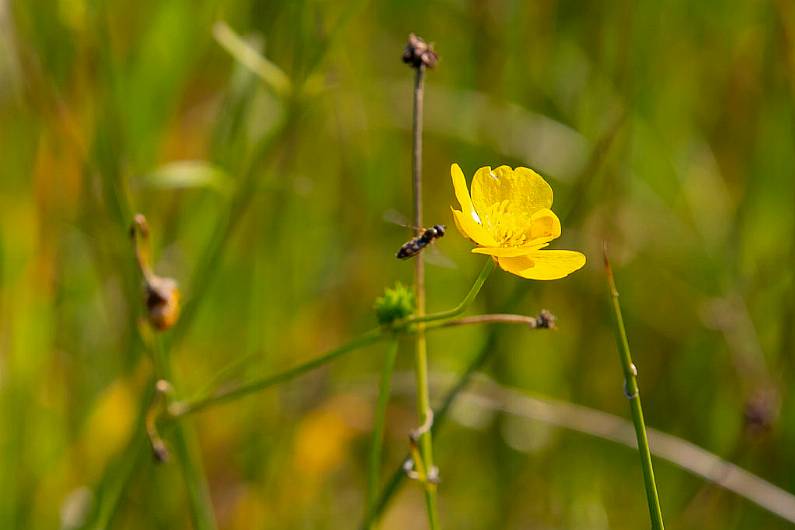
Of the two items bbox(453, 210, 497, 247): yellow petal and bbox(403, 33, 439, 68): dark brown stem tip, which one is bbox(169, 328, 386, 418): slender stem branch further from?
bbox(403, 33, 439, 68): dark brown stem tip

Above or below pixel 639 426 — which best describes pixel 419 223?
above

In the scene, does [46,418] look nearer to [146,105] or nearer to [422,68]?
[146,105]

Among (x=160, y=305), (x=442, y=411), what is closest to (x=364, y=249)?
(x=442, y=411)

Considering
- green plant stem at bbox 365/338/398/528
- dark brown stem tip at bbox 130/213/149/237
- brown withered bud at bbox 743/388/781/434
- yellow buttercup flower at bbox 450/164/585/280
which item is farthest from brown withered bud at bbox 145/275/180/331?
brown withered bud at bbox 743/388/781/434

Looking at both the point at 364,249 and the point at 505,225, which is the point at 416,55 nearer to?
the point at 505,225

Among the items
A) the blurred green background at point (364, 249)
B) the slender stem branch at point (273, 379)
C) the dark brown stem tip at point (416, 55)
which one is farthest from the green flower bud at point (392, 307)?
the blurred green background at point (364, 249)

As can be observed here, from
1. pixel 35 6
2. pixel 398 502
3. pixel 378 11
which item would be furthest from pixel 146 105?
pixel 398 502

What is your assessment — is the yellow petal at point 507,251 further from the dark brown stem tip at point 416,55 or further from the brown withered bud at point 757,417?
the brown withered bud at point 757,417
